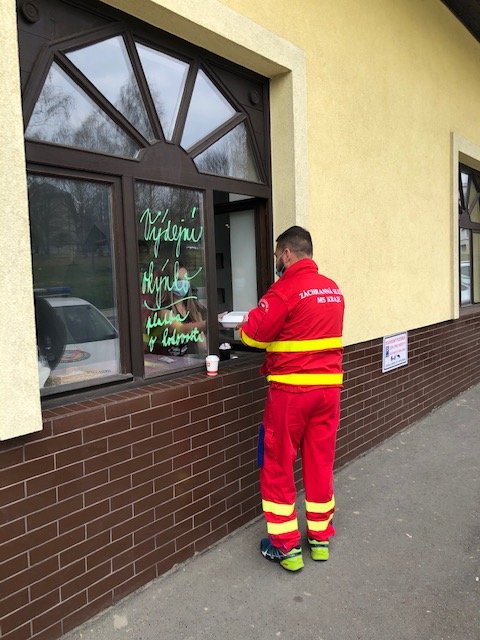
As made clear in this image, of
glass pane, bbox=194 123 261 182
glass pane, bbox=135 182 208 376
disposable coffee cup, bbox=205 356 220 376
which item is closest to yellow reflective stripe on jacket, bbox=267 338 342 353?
disposable coffee cup, bbox=205 356 220 376

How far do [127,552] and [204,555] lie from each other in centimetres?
60

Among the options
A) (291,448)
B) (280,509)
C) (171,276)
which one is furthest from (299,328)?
(280,509)

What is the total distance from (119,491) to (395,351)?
3.41 meters

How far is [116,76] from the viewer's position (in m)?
2.97

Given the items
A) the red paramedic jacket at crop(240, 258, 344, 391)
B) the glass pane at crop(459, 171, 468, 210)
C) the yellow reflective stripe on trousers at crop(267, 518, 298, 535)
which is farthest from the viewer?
the glass pane at crop(459, 171, 468, 210)

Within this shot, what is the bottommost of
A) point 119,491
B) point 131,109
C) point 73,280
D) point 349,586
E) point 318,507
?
point 349,586

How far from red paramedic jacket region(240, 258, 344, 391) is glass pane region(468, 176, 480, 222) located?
5742mm

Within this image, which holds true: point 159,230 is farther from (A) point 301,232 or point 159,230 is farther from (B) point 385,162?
(B) point 385,162

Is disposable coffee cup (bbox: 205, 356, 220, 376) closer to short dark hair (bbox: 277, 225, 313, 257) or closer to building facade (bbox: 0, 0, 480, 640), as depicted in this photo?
building facade (bbox: 0, 0, 480, 640)

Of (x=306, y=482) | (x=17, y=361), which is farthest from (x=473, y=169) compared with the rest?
(x=17, y=361)

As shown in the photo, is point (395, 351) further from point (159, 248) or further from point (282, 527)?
point (159, 248)

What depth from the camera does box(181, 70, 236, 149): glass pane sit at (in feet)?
11.3

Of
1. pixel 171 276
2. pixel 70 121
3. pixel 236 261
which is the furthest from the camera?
pixel 236 261

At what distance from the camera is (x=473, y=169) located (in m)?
7.66
